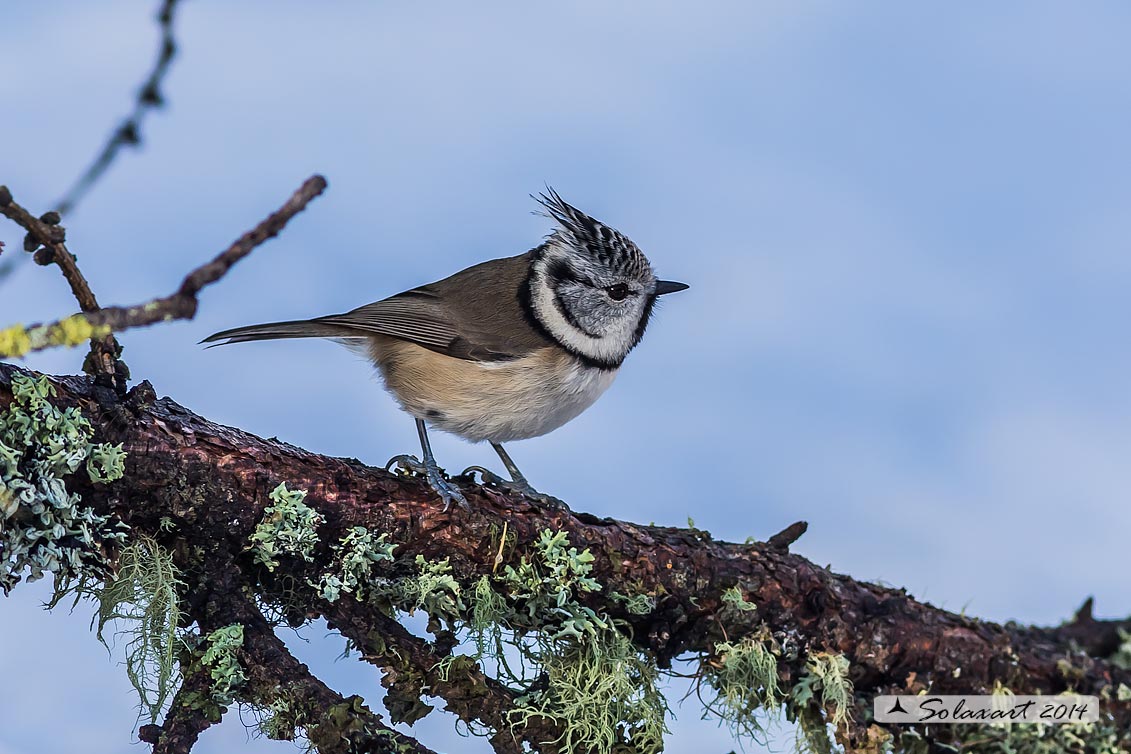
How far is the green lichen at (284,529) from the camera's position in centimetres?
261

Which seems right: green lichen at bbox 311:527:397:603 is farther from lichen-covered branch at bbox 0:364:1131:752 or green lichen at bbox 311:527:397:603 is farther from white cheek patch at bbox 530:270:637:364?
white cheek patch at bbox 530:270:637:364

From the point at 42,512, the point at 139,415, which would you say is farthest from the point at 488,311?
the point at 42,512

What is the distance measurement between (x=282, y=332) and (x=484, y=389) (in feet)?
2.19

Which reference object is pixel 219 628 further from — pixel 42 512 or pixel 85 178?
pixel 85 178

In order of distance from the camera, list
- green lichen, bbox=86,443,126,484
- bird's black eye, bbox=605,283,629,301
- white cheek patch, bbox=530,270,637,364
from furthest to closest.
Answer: bird's black eye, bbox=605,283,629,301 < white cheek patch, bbox=530,270,637,364 < green lichen, bbox=86,443,126,484

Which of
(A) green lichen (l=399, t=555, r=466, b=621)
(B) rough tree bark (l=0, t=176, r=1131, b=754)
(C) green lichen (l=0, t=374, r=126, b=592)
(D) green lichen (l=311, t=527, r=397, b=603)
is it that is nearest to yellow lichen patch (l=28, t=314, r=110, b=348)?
(B) rough tree bark (l=0, t=176, r=1131, b=754)

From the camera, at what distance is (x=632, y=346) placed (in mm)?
4051

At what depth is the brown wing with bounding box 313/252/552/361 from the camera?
363 cm

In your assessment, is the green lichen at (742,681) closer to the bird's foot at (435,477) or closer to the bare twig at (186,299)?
the bird's foot at (435,477)

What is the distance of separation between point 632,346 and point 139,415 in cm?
197

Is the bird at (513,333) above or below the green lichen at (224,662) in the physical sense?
above

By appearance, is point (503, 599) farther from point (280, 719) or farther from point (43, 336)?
point (43, 336)

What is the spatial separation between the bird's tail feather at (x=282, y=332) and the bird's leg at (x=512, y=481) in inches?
26.3

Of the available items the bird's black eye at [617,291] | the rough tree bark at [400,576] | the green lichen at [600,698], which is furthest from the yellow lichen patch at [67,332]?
the bird's black eye at [617,291]
